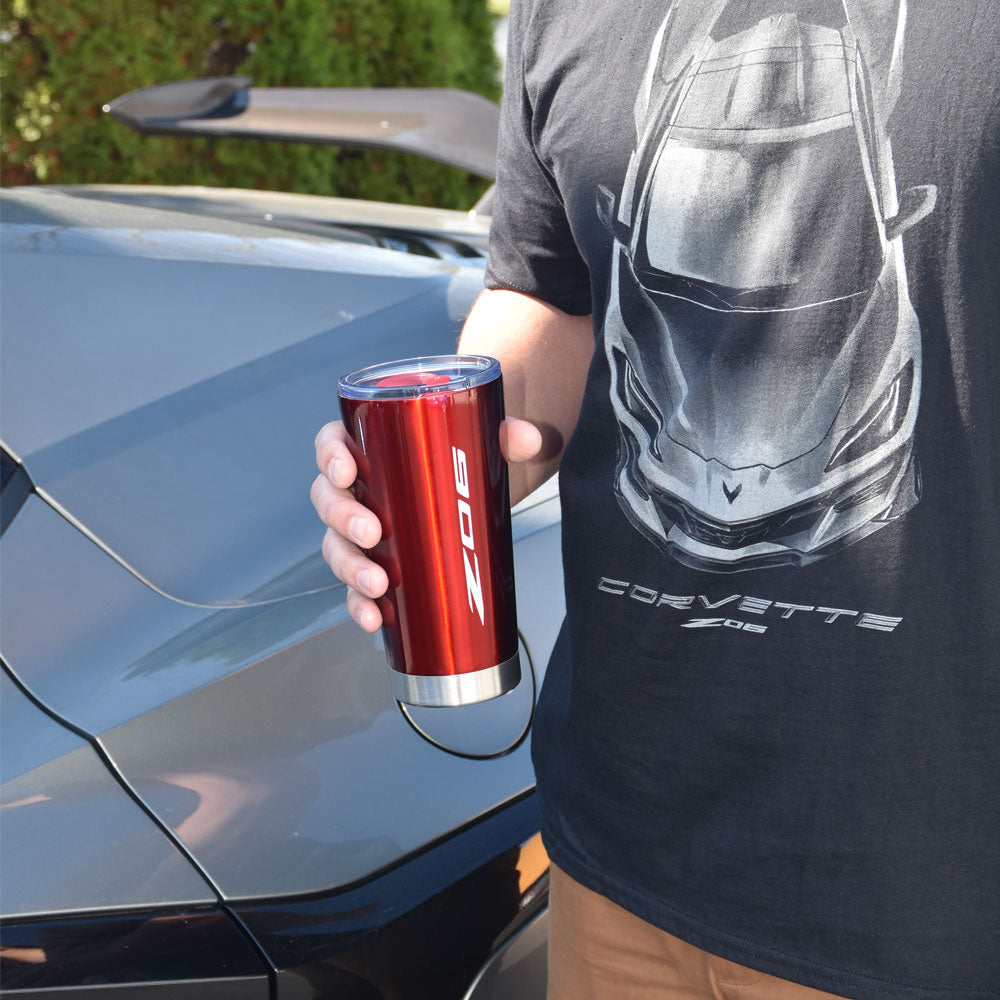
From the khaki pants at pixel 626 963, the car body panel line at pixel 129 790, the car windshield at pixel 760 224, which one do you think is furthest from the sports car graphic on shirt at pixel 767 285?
the car body panel line at pixel 129 790

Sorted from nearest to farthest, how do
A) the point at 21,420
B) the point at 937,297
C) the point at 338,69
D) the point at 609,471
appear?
the point at 937,297, the point at 609,471, the point at 21,420, the point at 338,69

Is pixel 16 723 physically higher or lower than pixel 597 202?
lower

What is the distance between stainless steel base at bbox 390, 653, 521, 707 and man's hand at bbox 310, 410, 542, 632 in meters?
0.07

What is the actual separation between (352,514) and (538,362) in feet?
1.11

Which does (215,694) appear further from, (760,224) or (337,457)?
(760,224)

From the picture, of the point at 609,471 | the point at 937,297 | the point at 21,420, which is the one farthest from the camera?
the point at 21,420

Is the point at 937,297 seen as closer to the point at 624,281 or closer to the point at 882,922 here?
the point at 624,281

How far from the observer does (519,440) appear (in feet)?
3.51

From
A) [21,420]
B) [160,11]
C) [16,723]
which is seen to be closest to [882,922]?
[16,723]

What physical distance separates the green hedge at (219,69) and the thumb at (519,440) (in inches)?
200

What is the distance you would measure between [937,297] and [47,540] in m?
1.12

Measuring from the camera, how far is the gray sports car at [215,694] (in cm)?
126

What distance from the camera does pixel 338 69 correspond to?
6.33 metres

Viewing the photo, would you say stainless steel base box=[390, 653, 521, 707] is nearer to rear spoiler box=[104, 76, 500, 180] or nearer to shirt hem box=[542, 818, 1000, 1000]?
shirt hem box=[542, 818, 1000, 1000]
